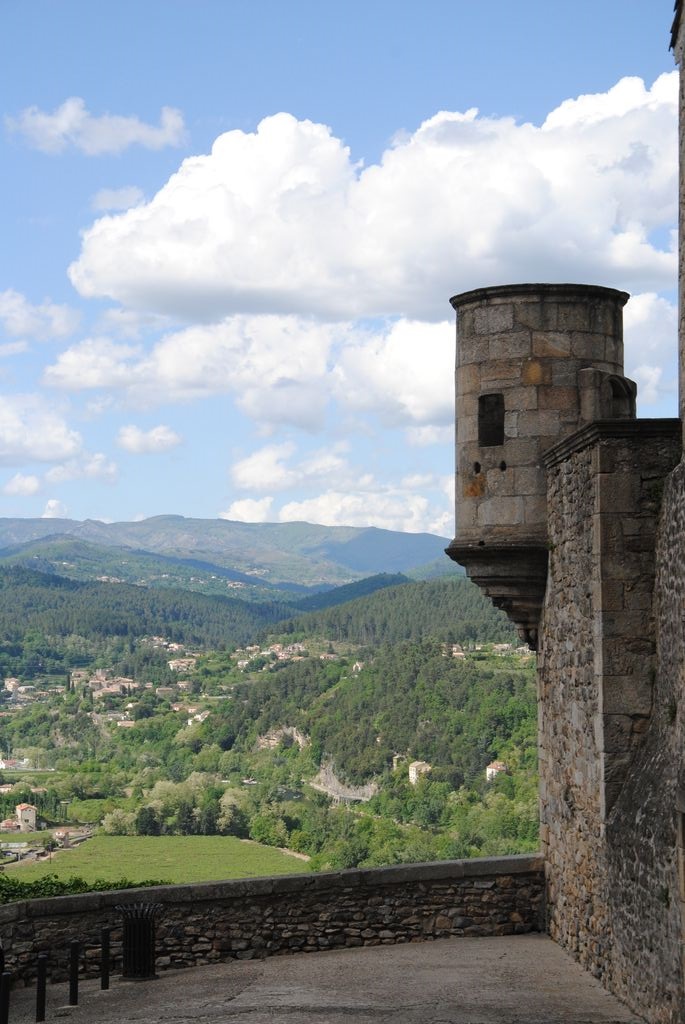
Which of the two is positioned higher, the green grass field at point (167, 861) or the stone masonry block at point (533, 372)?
the stone masonry block at point (533, 372)

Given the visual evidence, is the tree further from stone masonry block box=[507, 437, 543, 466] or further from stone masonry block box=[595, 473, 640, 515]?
stone masonry block box=[595, 473, 640, 515]

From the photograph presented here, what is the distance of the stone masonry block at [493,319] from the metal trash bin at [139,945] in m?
6.30

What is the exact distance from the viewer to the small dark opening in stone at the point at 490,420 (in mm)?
13211

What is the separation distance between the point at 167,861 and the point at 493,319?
71381 millimetres

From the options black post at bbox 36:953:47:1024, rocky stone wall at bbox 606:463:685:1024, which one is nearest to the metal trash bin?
black post at bbox 36:953:47:1024

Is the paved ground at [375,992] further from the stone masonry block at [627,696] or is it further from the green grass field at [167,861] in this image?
the green grass field at [167,861]

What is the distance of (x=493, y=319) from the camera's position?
13.2 m

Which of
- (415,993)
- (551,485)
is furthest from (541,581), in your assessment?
(415,993)

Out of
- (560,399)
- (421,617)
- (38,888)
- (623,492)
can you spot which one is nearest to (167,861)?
(38,888)

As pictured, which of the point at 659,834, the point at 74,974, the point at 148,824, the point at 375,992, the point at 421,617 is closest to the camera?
the point at 659,834

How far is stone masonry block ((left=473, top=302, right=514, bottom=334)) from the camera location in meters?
13.1

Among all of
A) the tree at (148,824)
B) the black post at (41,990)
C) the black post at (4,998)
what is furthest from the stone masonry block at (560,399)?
the tree at (148,824)

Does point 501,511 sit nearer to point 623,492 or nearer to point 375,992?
point 623,492

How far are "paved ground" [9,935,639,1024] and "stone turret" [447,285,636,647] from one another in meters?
A: 3.39
